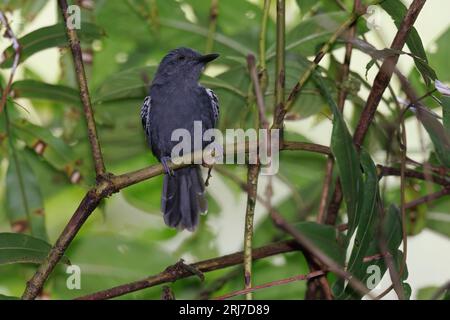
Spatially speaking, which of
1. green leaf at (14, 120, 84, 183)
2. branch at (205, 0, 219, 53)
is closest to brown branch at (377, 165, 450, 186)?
branch at (205, 0, 219, 53)

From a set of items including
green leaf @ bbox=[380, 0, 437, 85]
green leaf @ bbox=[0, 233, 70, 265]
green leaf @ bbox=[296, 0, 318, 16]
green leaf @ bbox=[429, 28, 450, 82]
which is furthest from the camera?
green leaf @ bbox=[429, 28, 450, 82]

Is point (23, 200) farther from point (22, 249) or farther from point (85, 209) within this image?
point (85, 209)

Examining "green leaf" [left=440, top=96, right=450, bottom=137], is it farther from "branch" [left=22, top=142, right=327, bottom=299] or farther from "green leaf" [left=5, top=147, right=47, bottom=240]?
"green leaf" [left=5, top=147, right=47, bottom=240]

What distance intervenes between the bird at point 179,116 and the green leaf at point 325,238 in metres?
1.25

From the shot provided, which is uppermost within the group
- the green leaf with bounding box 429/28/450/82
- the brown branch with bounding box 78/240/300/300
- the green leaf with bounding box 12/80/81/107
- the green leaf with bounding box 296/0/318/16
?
the green leaf with bounding box 296/0/318/16

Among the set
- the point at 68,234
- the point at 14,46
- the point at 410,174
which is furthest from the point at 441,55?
the point at 68,234

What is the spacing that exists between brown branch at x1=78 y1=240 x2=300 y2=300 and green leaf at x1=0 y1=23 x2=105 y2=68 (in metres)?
1.25

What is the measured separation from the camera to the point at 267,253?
3.35 meters

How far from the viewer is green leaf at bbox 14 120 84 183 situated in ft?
12.7

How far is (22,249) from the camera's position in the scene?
10.1 feet

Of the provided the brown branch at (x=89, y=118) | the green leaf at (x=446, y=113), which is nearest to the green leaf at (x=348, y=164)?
the green leaf at (x=446, y=113)

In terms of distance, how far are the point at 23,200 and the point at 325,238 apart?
1497mm

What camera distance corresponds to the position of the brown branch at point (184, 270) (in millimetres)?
3076
